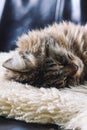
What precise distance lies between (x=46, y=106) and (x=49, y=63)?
0.22 meters

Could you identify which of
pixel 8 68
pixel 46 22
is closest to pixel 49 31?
pixel 8 68

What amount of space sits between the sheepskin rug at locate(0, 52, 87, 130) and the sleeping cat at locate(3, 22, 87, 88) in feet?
0.29

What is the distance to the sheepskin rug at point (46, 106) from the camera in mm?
853

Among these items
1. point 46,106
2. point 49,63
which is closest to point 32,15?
point 49,63

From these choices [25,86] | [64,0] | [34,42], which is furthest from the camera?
[64,0]

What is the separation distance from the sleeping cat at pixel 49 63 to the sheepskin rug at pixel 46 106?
9 centimetres

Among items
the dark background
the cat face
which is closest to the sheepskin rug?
the cat face

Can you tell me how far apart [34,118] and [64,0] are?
80cm

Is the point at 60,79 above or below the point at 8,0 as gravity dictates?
below

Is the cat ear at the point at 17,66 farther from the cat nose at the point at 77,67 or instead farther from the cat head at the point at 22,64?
the cat nose at the point at 77,67

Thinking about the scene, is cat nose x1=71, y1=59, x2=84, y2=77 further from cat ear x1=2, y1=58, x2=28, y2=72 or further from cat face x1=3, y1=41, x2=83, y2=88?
cat ear x1=2, y1=58, x2=28, y2=72

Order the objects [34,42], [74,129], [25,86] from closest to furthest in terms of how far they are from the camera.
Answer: [74,129] < [25,86] < [34,42]

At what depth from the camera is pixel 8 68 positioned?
1080 mm

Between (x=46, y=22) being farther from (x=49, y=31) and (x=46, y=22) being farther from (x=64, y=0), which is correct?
(x=49, y=31)
